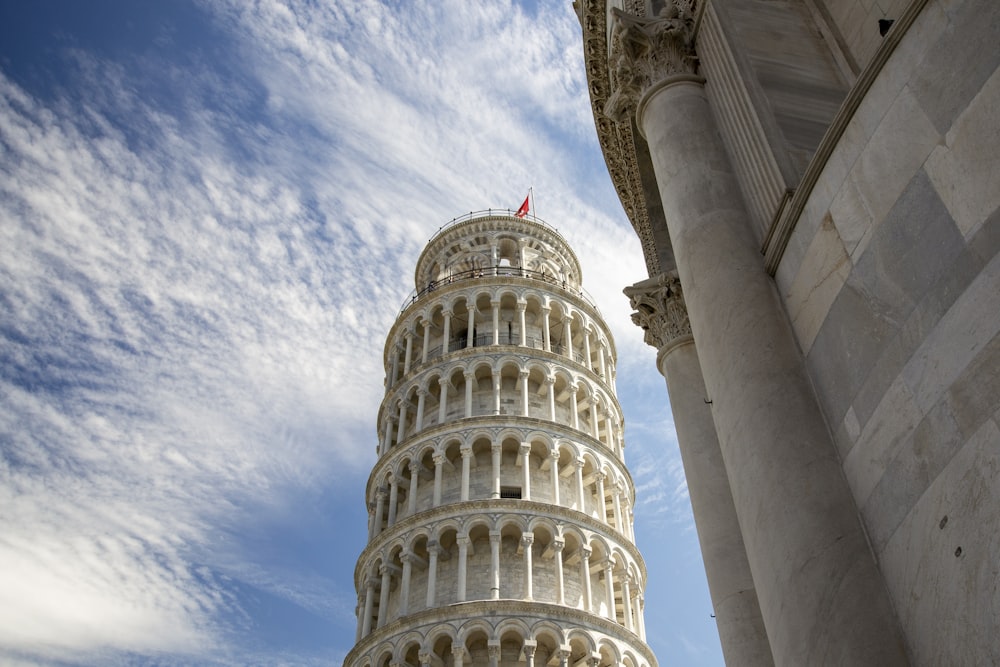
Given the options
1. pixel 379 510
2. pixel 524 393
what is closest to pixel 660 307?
pixel 524 393

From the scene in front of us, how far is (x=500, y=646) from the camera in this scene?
27.4m

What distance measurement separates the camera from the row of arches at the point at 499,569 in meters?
29.3

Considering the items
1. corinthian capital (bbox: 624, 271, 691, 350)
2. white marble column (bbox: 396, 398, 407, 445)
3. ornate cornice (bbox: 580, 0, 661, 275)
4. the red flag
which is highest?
the red flag

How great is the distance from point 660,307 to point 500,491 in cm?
2059

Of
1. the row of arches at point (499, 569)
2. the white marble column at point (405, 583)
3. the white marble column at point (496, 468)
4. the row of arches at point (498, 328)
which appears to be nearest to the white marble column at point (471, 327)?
the row of arches at point (498, 328)

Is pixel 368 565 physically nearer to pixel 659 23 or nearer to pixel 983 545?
pixel 659 23

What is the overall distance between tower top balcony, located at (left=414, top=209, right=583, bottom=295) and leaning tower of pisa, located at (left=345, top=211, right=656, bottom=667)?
2.70ft

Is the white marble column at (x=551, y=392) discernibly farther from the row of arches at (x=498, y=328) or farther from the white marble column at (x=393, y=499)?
the white marble column at (x=393, y=499)

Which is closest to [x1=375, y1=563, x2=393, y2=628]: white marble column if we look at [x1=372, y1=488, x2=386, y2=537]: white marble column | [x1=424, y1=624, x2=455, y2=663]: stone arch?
[x1=372, y1=488, x2=386, y2=537]: white marble column

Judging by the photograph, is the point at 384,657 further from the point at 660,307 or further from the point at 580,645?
the point at 660,307

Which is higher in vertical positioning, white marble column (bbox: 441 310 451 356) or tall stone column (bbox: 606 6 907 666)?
white marble column (bbox: 441 310 451 356)

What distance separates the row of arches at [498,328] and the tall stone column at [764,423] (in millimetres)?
28557

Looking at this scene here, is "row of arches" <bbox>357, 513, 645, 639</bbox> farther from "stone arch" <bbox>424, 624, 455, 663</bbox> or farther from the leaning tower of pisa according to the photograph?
"stone arch" <bbox>424, 624, 455, 663</bbox>

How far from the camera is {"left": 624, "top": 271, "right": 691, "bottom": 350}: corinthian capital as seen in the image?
12707 mm
